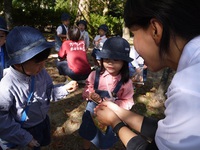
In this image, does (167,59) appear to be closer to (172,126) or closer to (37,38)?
(172,126)

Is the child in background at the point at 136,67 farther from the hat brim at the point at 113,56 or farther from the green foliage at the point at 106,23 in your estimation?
the green foliage at the point at 106,23

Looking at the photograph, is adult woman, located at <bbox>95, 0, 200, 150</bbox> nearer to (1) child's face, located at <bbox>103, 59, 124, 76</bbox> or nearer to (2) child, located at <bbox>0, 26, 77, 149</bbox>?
(2) child, located at <bbox>0, 26, 77, 149</bbox>

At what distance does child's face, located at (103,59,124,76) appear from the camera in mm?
2316

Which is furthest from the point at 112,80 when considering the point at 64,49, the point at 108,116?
the point at 64,49

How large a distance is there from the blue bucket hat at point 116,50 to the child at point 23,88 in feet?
2.33

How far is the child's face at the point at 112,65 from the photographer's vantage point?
2.32 meters

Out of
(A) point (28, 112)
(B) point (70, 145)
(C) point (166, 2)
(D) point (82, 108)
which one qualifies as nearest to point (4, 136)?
(A) point (28, 112)

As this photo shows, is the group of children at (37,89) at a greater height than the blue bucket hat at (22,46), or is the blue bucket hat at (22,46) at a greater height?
the blue bucket hat at (22,46)

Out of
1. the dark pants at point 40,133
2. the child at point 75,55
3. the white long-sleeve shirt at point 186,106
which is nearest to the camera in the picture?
the white long-sleeve shirt at point 186,106

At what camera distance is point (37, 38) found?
171 cm

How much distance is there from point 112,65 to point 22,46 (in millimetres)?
1038

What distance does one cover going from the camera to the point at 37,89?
6.50 ft

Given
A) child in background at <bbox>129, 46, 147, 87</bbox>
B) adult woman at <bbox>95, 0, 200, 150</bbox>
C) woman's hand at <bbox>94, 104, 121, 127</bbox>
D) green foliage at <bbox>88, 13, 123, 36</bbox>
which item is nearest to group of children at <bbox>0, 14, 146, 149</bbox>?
woman's hand at <bbox>94, 104, 121, 127</bbox>

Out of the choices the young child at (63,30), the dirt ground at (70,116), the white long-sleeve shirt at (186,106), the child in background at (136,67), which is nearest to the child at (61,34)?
the young child at (63,30)
